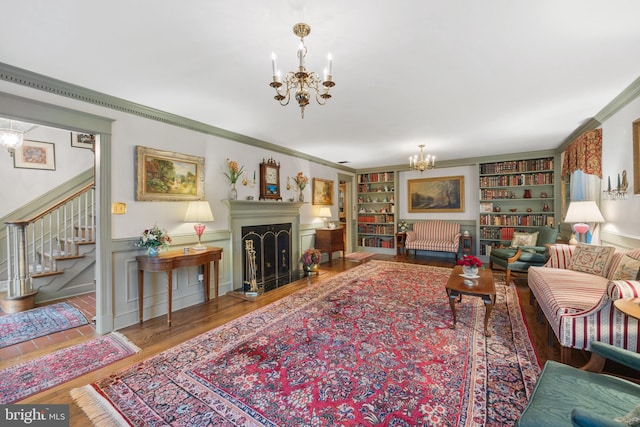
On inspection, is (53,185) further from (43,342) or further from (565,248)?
(565,248)

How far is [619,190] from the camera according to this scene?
9.87ft

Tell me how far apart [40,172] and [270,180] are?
12.1ft

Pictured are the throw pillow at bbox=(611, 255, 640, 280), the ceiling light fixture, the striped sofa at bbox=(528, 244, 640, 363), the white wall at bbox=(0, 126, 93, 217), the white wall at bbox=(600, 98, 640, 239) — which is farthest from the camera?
the white wall at bbox=(0, 126, 93, 217)

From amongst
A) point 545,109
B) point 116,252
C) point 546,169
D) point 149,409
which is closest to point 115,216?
point 116,252

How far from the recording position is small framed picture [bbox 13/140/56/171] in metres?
4.23

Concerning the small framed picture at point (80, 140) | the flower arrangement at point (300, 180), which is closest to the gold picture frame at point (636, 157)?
the flower arrangement at point (300, 180)

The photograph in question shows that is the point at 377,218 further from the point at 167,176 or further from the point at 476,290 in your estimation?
the point at 167,176

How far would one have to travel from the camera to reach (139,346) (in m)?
2.52

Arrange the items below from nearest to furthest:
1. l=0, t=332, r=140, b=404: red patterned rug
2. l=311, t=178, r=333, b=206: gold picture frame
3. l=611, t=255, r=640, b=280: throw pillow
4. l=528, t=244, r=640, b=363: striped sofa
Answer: l=528, t=244, r=640, b=363: striped sofa, l=0, t=332, r=140, b=404: red patterned rug, l=611, t=255, r=640, b=280: throw pillow, l=311, t=178, r=333, b=206: gold picture frame

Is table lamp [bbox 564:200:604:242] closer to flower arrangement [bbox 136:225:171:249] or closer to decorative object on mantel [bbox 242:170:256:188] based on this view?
decorative object on mantel [bbox 242:170:256:188]

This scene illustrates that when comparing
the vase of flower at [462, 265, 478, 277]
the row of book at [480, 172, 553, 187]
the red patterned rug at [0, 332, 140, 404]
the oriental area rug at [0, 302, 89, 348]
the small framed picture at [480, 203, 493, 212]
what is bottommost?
the red patterned rug at [0, 332, 140, 404]

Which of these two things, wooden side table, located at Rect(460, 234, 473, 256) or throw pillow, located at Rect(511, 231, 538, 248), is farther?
wooden side table, located at Rect(460, 234, 473, 256)

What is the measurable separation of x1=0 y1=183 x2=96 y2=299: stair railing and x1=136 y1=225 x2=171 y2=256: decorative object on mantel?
1832 mm

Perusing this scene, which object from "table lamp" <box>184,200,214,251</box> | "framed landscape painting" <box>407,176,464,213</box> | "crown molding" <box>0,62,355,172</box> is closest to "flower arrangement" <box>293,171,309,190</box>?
"crown molding" <box>0,62,355,172</box>
